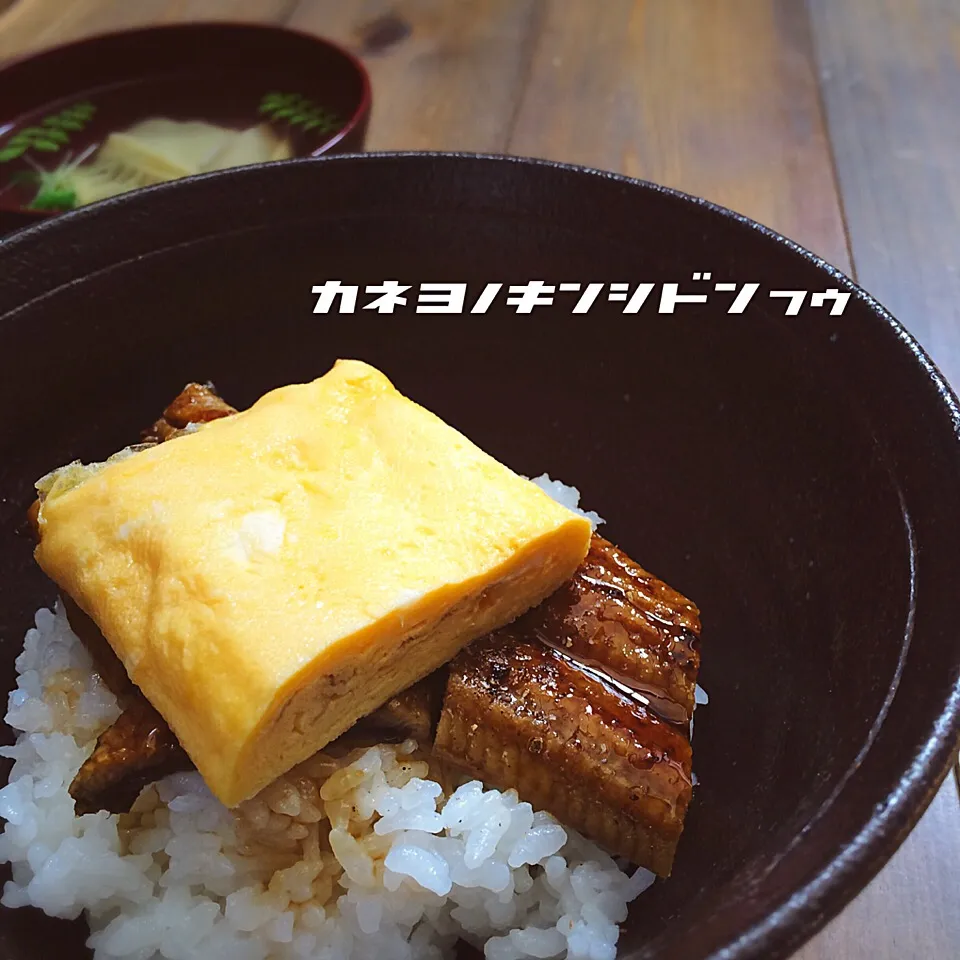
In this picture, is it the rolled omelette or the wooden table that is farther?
the wooden table

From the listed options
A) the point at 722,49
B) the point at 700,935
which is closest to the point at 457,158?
the point at 700,935

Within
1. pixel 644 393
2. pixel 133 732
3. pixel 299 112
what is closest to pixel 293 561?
pixel 133 732

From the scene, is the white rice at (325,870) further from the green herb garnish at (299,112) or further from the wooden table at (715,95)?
the green herb garnish at (299,112)

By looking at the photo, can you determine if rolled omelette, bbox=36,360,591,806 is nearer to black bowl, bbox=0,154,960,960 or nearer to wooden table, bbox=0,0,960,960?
black bowl, bbox=0,154,960,960

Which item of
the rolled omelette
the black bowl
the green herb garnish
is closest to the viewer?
the rolled omelette

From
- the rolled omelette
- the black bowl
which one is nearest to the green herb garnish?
the black bowl

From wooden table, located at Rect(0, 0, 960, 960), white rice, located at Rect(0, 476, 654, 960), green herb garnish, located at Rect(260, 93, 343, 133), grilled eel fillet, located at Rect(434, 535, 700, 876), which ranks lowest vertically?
white rice, located at Rect(0, 476, 654, 960)

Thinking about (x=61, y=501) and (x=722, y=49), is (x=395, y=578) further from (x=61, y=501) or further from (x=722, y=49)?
(x=722, y=49)

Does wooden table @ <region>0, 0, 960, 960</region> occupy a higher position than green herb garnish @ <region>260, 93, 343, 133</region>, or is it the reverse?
wooden table @ <region>0, 0, 960, 960</region>

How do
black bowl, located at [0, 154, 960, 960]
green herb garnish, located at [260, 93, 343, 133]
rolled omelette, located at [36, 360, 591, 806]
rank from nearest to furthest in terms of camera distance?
rolled omelette, located at [36, 360, 591, 806] < black bowl, located at [0, 154, 960, 960] < green herb garnish, located at [260, 93, 343, 133]
